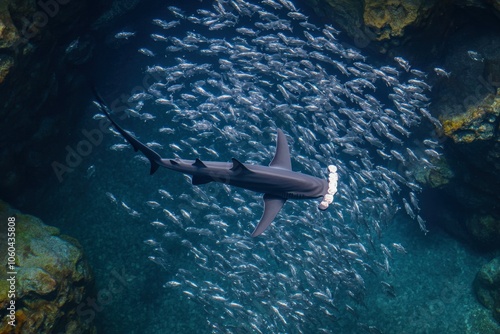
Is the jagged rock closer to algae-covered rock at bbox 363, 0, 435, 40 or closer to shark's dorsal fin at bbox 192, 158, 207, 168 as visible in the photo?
algae-covered rock at bbox 363, 0, 435, 40

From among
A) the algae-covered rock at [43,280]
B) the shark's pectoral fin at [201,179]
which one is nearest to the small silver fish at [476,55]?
the shark's pectoral fin at [201,179]

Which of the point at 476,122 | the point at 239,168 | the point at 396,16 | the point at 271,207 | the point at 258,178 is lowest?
the point at 271,207

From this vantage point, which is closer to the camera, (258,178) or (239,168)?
(239,168)

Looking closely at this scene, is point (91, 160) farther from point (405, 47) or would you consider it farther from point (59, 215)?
point (405, 47)

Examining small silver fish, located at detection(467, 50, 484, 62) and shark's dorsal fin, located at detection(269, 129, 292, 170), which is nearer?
shark's dorsal fin, located at detection(269, 129, 292, 170)

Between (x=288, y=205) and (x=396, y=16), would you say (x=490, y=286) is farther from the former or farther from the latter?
(x=396, y=16)

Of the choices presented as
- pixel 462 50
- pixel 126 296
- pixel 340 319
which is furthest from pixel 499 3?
pixel 126 296

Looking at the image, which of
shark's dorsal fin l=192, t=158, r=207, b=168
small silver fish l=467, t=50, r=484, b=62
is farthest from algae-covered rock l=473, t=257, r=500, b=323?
shark's dorsal fin l=192, t=158, r=207, b=168

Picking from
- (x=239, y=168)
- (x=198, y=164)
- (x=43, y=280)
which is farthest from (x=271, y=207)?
(x=43, y=280)
